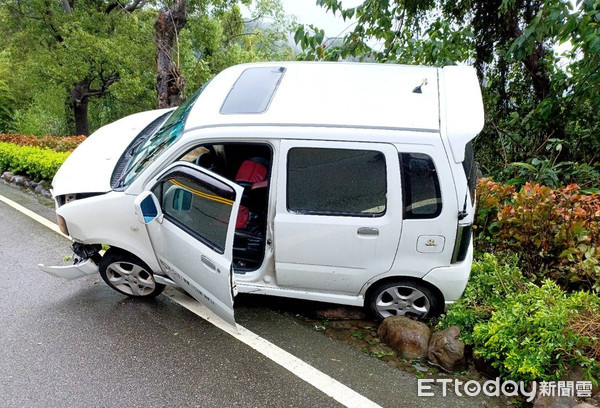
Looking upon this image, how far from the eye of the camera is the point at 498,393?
110 inches

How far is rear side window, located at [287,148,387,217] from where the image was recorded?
9.61ft

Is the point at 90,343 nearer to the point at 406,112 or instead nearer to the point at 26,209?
the point at 406,112

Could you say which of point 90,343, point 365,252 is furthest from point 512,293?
point 90,343

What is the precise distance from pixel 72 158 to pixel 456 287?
3.61 metres

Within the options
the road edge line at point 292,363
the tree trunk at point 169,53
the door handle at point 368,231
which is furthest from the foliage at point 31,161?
the door handle at point 368,231

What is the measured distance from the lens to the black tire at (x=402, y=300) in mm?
3270

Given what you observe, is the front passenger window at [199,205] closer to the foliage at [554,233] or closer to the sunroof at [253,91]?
the sunroof at [253,91]

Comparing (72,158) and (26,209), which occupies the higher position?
(72,158)

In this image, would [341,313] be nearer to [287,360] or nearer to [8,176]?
[287,360]

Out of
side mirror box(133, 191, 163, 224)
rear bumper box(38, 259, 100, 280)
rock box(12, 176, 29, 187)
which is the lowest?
rear bumper box(38, 259, 100, 280)

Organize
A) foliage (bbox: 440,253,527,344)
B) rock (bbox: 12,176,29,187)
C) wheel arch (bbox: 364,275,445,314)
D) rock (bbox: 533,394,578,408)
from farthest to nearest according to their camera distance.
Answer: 1. rock (bbox: 12,176,29,187)
2. wheel arch (bbox: 364,275,445,314)
3. foliage (bbox: 440,253,527,344)
4. rock (bbox: 533,394,578,408)

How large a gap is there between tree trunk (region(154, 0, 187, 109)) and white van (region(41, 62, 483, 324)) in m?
4.32

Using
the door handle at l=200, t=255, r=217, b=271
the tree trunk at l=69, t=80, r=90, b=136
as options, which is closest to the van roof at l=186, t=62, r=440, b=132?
the door handle at l=200, t=255, r=217, b=271

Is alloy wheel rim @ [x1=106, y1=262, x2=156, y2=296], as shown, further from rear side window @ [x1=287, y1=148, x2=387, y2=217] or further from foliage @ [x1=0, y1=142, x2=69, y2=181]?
foliage @ [x1=0, y1=142, x2=69, y2=181]
